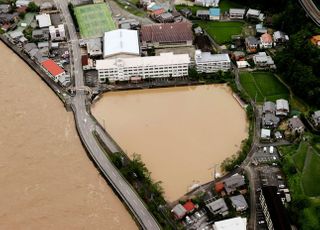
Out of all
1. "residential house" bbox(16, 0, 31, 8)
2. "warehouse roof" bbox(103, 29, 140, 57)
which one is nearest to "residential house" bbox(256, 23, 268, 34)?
"warehouse roof" bbox(103, 29, 140, 57)

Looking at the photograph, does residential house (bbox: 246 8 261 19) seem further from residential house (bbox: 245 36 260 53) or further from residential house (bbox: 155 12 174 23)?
residential house (bbox: 155 12 174 23)

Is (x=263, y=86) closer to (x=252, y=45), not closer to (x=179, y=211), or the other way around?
(x=252, y=45)

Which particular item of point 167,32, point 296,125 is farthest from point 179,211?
point 167,32

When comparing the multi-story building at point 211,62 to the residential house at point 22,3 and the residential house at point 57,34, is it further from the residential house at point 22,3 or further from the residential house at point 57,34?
the residential house at point 22,3

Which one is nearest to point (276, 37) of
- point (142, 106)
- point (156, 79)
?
point (156, 79)

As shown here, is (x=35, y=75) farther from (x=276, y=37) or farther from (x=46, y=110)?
(x=276, y=37)

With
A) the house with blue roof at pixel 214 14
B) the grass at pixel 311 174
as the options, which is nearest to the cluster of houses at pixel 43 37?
the house with blue roof at pixel 214 14

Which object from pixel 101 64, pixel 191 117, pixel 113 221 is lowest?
pixel 113 221
